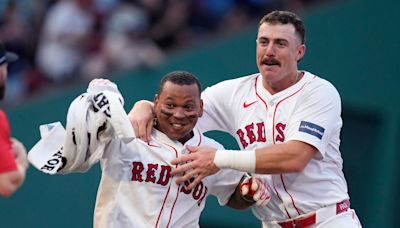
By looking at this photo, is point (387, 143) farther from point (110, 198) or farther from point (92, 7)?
point (110, 198)

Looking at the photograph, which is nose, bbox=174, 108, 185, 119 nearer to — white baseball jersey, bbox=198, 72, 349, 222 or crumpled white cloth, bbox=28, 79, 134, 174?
crumpled white cloth, bbox=28, 79, 134, 174

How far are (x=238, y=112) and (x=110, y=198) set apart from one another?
1131 mm

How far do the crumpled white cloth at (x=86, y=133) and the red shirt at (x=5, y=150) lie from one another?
671mm

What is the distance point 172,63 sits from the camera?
1069 cm

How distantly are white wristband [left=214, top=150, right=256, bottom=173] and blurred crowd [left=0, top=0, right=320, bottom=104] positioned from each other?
4409mm

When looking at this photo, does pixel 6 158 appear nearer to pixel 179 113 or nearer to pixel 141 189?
pixel 141 189

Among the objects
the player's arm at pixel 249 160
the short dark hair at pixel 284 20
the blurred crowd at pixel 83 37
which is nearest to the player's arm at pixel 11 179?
the player's arm at pixel 249 160

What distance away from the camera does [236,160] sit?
6105mm

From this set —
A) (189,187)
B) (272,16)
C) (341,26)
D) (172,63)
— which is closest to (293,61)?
(272,16)

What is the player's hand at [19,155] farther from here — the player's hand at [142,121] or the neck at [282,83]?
the neck at [282,83]

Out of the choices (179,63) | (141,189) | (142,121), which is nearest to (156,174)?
(141,189)

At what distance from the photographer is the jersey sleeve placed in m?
6.29

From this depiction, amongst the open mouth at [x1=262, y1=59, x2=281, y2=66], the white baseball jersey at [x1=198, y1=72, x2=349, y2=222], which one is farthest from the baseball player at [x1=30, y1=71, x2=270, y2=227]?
the open mouth at [x1=262, y1=59, x2=281, y2=66]

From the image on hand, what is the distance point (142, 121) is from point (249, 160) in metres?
0.67
